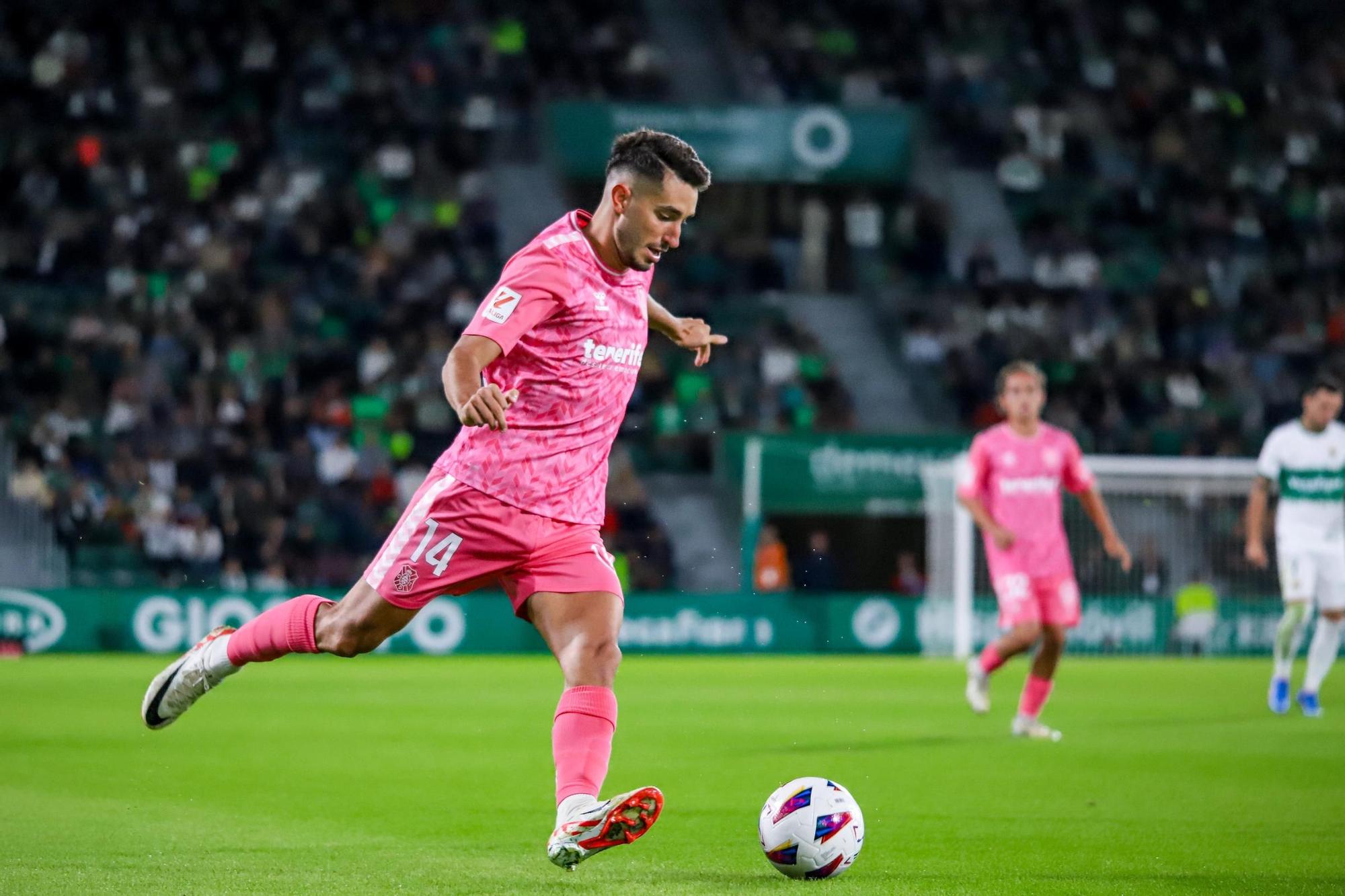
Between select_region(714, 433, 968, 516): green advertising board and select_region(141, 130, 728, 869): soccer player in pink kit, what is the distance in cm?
1667

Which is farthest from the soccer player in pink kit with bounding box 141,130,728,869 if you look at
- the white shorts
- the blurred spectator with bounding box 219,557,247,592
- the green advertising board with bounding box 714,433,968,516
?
the green advertising board with bounding box 714,433,968,516

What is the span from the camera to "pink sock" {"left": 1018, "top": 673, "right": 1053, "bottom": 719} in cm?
1117

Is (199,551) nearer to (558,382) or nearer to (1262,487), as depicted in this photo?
(1262,487)

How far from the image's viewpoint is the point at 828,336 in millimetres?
27984

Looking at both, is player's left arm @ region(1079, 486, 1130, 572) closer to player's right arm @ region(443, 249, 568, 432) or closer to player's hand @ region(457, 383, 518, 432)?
player's right arm @ region(443, 249, 568, 432)

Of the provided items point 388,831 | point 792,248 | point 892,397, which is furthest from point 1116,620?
point 388,831

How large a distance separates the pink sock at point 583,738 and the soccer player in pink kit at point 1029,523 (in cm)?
596

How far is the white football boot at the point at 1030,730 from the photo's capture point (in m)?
11.1

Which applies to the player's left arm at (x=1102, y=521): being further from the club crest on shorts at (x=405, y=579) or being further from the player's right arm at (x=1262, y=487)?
the club crest on shorts at (x=405, y=579)

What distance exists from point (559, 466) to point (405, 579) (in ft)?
2.02

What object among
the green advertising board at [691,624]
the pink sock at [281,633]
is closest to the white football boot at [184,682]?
the pink sock at [281,633]

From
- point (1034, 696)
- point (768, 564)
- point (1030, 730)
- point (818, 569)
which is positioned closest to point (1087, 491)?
point (1034, 696)

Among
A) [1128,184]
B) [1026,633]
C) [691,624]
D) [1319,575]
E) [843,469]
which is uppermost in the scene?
[1128,184]

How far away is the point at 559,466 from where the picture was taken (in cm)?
597
